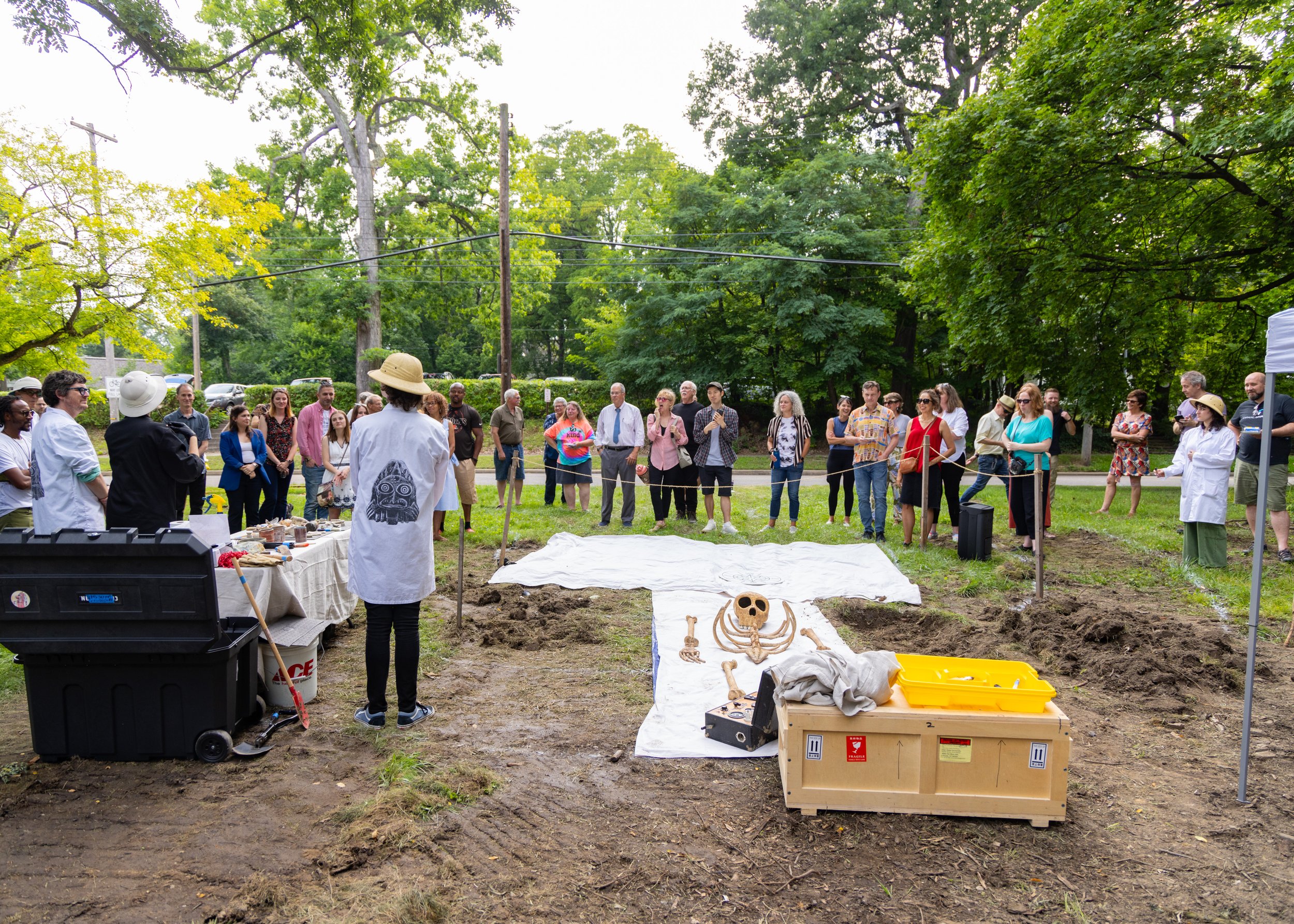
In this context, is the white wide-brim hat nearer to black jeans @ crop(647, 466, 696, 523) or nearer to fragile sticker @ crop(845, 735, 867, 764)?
fragile sticker @ crop(845, 735, 867, 764)

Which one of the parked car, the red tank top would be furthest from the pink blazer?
the parked car

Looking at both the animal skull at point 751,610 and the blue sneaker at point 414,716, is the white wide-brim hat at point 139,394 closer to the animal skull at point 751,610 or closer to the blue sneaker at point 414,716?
the blue sneaker at point 414,716

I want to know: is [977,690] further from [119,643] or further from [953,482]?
[953,482]

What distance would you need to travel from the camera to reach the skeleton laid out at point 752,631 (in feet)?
17.5

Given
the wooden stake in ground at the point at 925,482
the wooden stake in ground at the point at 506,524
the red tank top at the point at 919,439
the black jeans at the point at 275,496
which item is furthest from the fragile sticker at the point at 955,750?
the black jeans at the point at 275,496

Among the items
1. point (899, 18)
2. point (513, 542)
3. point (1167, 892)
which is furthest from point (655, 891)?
point (899, 18)

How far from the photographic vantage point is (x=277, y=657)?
414 cm

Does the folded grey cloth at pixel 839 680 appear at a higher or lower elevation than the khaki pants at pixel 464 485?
lower

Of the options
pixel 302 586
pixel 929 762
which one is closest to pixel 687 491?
pixel 302 586

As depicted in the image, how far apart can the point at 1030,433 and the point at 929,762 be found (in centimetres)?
625

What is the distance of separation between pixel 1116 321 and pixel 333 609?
11791 mm

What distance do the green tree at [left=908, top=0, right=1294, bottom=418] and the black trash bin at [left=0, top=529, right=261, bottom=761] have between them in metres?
11.0

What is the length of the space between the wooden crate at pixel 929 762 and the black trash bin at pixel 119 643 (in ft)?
9.13

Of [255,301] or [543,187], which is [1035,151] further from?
[255,301]
